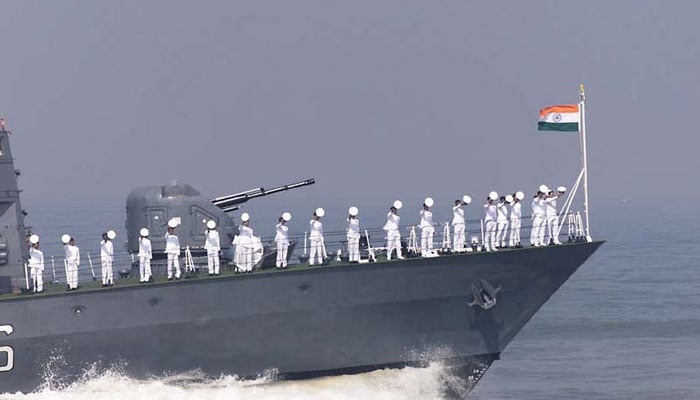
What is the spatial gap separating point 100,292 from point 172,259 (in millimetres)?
1965

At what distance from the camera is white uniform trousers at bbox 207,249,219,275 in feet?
101

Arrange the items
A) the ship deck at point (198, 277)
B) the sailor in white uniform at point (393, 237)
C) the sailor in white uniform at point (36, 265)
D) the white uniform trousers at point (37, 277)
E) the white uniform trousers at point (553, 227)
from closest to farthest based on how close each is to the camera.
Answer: the ship deck at point (198, 277), the sailor in white uniform at point (36, 265), the white uniform trousers at point (37, 277), the sailor in white uniform at point (393, 237), the white uniform trousers at point (553, 227)

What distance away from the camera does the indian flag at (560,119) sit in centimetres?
3259

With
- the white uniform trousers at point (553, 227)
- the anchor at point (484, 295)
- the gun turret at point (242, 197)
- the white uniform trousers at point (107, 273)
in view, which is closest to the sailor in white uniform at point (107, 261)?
the white uniform trousers at point (107, 273)

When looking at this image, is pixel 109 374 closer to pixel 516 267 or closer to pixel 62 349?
pixel 62 349

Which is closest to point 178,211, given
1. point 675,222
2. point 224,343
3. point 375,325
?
point 224,343

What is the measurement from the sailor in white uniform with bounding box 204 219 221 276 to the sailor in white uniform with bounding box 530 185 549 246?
26.4 feet

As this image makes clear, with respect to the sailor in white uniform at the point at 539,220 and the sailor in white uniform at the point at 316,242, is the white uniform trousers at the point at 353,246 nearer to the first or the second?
the sailor in white uniform at the point at 316,242

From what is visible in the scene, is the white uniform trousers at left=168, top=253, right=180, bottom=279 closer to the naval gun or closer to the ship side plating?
the naval gun

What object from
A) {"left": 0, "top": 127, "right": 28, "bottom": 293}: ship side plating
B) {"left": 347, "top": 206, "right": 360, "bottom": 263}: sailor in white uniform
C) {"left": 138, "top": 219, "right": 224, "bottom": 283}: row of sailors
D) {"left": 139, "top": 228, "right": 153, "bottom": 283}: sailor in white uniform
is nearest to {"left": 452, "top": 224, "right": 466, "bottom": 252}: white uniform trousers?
{"left": 347, "top": 206, "right": 360, "bottom": 263}: sailor in white uniform

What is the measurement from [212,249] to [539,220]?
843cm

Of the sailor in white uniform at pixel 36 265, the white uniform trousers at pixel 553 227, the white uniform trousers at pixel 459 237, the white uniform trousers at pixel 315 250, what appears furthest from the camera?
the white uniform trousers at pixel 553 227

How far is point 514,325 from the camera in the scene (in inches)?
1270

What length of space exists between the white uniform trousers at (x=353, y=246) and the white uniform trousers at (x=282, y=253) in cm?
157
